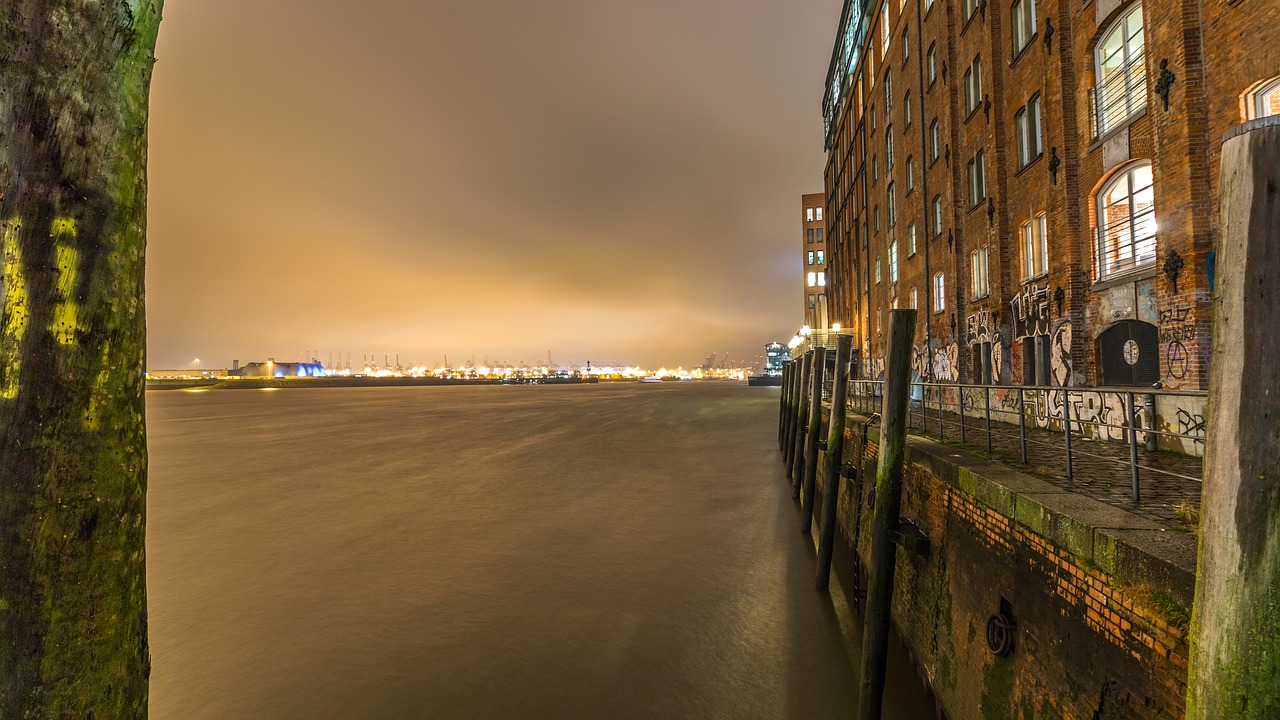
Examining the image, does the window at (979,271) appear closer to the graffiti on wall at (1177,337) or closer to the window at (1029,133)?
the window at (1029,133)

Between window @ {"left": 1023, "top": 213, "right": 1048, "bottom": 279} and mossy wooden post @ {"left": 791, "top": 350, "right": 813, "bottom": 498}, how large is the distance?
480 cm

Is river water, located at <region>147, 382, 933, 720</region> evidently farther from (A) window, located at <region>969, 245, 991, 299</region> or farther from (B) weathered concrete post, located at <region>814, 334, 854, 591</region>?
(A) window, located at <region>969, 245, 991, 299</region>

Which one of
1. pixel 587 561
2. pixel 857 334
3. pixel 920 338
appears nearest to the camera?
pixel 587 561

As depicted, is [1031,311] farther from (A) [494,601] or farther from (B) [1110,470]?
(A) [494,601]

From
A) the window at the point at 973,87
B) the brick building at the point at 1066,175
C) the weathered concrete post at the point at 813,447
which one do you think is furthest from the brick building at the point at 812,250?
the weathered concrete post at the point at 813,447

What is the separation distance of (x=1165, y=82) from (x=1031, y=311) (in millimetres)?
4865

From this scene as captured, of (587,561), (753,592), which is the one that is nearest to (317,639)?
(587,561)

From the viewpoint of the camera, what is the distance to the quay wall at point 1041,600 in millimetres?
2713

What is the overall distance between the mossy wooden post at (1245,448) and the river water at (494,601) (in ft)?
14.2

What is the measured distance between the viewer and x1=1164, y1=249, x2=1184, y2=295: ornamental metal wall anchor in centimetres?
788

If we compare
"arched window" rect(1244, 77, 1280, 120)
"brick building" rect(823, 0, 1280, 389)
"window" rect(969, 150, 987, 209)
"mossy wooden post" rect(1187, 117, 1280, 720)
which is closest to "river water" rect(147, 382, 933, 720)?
"mossy wooden post" rect(1187, 117, 1280, 720)

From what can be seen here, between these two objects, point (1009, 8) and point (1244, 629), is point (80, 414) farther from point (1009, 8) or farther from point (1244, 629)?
point (1009, 8)

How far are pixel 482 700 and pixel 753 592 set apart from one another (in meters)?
4.29

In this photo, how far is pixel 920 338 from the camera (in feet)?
60.4
